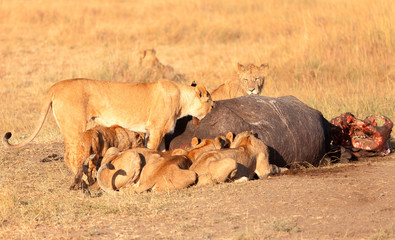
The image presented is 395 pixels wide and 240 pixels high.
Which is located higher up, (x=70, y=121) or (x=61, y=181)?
(x=70, y=121)

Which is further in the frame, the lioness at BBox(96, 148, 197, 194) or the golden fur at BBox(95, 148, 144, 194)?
the golden fur at BBox(95, 148, 144, 194)

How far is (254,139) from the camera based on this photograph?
717 centimetres

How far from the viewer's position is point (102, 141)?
7598 millimetres

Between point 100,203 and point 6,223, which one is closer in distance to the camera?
point 6,223

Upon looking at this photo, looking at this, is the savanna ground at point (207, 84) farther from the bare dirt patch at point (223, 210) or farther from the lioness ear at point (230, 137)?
the lioness ear at point (230, 137)

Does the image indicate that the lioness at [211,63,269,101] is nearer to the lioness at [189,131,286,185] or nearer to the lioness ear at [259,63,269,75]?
the lioness ear at [259,63,269,75]

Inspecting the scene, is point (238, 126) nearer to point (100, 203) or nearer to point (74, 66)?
point (100, 203)

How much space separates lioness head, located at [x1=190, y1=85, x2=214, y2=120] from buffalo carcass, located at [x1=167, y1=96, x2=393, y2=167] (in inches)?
6.0

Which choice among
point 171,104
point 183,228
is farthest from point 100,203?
point 171,104

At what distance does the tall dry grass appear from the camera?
1264cm

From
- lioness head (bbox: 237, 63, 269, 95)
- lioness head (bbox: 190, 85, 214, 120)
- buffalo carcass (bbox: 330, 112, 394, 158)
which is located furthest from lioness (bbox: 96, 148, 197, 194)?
lioness head (bbox: 237, 63, 269, 95)

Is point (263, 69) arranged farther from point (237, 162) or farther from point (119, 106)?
point (237, 162)

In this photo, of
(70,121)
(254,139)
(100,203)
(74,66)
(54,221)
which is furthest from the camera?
(74,66)

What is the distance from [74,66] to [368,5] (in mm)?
7299
